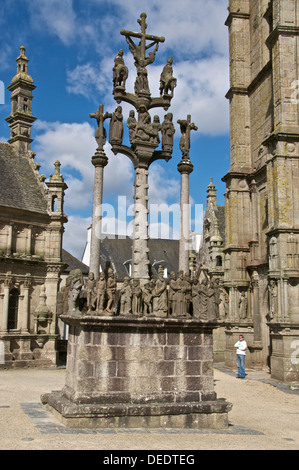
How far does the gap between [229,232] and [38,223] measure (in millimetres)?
8820

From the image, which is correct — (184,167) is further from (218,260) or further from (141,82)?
(218,260)

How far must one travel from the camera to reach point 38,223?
2370 cm

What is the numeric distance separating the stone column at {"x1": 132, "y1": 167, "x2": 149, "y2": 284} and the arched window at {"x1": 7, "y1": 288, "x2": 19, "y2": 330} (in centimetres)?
1299

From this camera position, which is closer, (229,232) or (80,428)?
(80,428)

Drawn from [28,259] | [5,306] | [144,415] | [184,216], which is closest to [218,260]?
[28,259]

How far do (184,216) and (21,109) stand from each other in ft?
56.6

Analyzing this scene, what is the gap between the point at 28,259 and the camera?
22703mm

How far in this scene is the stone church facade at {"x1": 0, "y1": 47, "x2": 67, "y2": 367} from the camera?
22.0 meters

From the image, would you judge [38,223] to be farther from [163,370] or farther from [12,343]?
[163,370]

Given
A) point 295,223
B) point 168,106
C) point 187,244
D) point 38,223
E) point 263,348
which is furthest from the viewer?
point 38,223

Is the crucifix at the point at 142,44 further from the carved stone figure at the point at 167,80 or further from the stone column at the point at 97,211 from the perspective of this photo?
the stone column at the point at 97,211

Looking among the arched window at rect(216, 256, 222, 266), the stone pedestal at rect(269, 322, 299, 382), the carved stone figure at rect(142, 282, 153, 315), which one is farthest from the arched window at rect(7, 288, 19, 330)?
the carved stone figure at rect(142, 282, 153, 315)

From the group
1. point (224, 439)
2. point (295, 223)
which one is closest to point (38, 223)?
point (295, 223)

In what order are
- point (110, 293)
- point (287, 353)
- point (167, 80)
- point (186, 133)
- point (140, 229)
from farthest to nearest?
point (287, 353), point (186, 133), point (167, 80), point (140, 229), point (110, 293)
